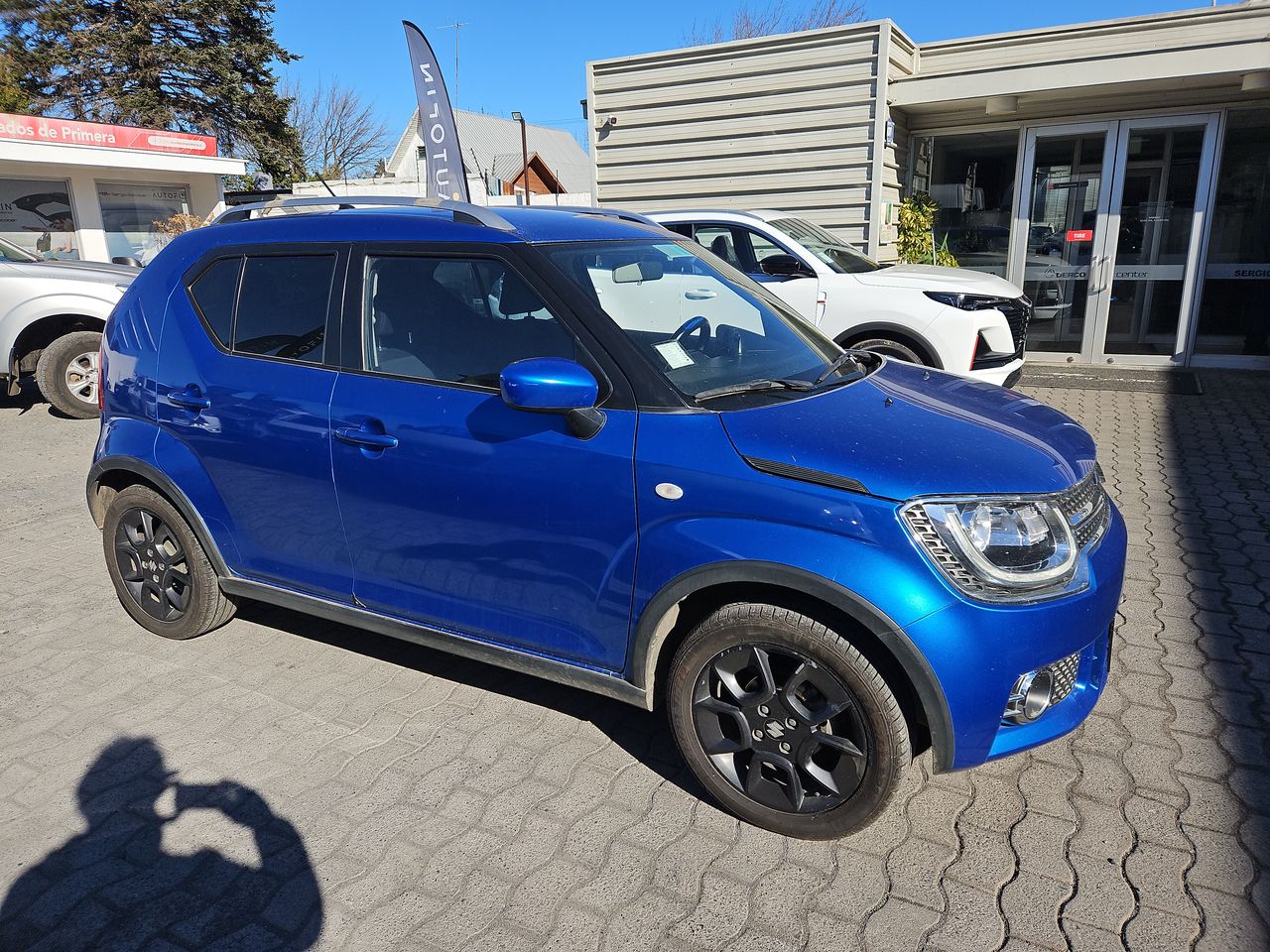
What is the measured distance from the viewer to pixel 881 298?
7328mm

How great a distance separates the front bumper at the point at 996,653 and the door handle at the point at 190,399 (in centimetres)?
280

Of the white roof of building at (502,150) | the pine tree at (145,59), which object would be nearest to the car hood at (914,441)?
the pine tree at (145,59)

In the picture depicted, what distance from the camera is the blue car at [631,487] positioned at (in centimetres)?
244

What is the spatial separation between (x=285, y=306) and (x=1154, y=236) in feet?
32.7

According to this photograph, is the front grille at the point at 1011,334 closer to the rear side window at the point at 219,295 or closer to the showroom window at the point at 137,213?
the rear side window at the point at 219,295

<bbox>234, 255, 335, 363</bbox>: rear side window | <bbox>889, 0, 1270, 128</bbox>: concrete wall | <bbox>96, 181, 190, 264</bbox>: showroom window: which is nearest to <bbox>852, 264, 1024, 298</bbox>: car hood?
<bbox>889, 0, 1270, 128</bbox>: concrete wall

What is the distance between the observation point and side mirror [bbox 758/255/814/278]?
7.50 m

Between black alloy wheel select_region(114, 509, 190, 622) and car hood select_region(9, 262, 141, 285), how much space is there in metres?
5.39

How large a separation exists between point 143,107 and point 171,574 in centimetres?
3171

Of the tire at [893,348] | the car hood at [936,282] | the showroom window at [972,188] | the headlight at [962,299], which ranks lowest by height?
the tire at [893,348]

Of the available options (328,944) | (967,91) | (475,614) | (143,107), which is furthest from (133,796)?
(143,107)

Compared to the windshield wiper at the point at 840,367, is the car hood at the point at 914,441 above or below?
below

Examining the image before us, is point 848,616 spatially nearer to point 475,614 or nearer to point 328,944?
point 475,614

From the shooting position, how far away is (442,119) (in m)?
10.6
